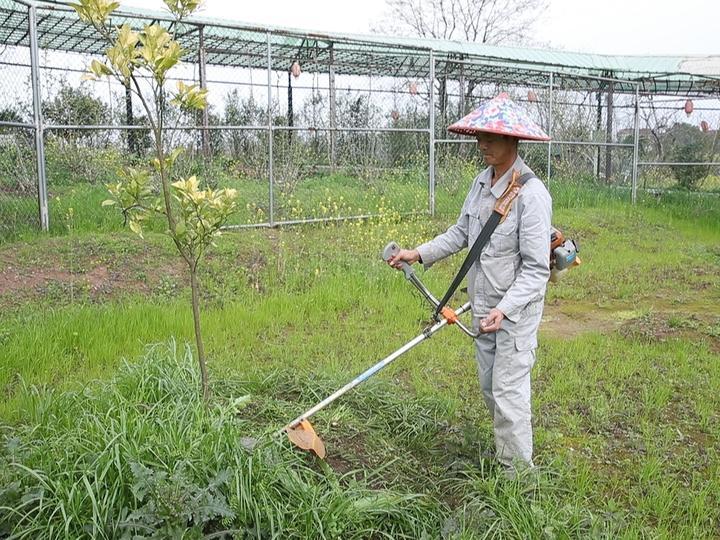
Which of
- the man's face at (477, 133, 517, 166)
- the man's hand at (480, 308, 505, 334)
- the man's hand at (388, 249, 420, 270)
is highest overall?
the man's face at (477, 133, 517, 166)

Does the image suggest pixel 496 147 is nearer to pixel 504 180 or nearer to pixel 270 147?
pixel 504 180

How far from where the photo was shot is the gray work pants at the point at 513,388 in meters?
3.20

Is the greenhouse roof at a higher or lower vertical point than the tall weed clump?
higher

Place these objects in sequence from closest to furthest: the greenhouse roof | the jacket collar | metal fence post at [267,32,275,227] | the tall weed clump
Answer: the tall weed clump
the jacket collar
metal fence post at [267,32,275,227]
the greenhouse roof

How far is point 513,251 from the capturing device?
322cm

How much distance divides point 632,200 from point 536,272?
11944 millimetres

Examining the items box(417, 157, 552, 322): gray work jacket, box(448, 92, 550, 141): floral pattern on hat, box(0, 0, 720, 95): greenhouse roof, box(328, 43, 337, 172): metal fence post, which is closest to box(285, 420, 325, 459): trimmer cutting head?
box(417, 157, 552, 322): gray work jacket

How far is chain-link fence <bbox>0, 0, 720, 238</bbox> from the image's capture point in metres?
8.86

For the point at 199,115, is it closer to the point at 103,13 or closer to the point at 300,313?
the point at 300,313

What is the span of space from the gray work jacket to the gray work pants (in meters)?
0.09

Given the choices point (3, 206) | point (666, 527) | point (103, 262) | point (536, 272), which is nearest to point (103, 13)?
point (536, 272)

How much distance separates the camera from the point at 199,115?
1116 centimetres

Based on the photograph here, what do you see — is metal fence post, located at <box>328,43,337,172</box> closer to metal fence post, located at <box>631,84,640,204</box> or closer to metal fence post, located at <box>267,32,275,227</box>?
metal fence post, located at <box>267,32,275,227</box>

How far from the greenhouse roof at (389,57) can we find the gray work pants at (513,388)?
799 centimetres
